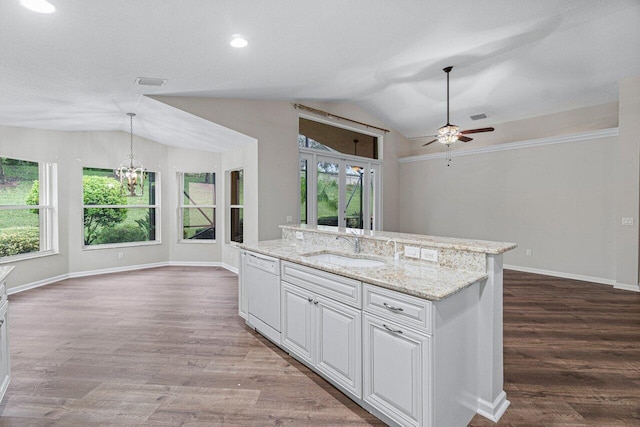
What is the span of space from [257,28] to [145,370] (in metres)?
2.97

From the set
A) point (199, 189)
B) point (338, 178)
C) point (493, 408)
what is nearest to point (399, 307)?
point (493, 408)

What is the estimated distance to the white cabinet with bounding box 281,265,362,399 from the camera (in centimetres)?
207

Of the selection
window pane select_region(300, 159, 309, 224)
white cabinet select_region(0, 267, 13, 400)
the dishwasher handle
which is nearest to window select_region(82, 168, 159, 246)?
window pane select_region(300, 159, 309, 224)

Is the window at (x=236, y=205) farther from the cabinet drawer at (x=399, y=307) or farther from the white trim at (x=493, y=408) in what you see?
the white trim at (x=493, y=408)

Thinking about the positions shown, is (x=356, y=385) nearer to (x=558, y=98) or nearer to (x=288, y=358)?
(x=288, y=358)

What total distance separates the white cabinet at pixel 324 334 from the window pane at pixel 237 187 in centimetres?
374

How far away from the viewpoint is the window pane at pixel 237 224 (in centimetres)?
622

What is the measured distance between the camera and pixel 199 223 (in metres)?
6.86

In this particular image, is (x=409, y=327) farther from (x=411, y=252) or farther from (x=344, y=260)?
(x=344, y=260)

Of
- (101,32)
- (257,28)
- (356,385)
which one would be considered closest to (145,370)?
(356,385)

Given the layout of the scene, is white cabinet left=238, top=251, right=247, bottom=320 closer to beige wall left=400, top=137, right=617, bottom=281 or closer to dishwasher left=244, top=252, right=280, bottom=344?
dishwasher left=244, top=252, right=280, bottom=344

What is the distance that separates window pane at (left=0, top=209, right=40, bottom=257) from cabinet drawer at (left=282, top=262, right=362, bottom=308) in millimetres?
4897

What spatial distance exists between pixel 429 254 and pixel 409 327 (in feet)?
2.45

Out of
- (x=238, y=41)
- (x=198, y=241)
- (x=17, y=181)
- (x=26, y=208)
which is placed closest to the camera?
(x=238, y=41)
